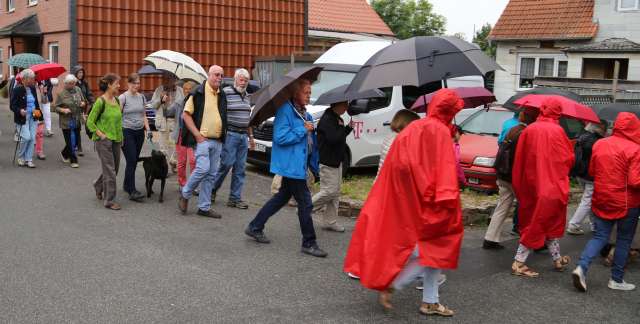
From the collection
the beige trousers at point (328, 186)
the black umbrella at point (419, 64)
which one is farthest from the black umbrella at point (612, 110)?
the beige trousers at point (328, 186)

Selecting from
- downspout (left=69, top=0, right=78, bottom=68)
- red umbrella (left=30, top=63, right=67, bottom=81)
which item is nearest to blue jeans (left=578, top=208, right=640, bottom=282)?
red umbrella (left=30, top=63, right=67, bottom=81)

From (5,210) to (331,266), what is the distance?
14.6ft

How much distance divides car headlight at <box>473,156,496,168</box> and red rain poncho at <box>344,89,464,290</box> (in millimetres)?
5260

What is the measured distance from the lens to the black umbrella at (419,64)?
6.02m

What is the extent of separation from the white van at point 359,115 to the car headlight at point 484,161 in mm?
1358

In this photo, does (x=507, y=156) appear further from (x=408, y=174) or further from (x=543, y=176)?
(x=408, y=174)

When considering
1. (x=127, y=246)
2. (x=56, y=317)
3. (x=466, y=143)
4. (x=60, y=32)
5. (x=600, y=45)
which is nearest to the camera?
(x=56, y=317)

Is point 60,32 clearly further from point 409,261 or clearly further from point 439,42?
point 409,261

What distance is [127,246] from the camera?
270 inches

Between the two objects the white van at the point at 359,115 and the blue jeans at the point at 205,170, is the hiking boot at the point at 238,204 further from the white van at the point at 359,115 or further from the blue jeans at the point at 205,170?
the white van at the point at 359,115

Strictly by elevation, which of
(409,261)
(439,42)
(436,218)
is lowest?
(409,261)

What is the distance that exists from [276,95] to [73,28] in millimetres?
15154

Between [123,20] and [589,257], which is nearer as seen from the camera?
[589,257]

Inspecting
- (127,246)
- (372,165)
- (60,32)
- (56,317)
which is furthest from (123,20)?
(56,317)
